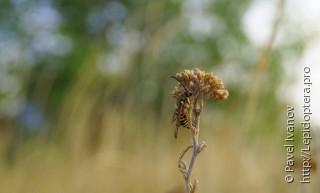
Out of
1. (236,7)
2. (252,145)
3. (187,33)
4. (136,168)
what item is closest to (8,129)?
(136,168)

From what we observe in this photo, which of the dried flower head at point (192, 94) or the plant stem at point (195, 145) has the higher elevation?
the dried flower head at point (192, 94)

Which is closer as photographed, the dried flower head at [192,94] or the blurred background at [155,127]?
the dried flower head at [192,94]

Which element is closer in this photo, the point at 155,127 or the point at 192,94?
the point at 192,94

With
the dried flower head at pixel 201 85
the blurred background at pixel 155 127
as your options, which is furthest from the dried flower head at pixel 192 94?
the blurred background at pixel 155 127

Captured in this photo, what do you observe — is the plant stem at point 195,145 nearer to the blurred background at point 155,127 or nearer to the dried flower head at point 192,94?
the dried flower head at point 192,94

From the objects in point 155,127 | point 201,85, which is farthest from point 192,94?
point 155,127

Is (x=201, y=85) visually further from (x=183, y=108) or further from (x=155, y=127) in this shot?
(x=155, y=127)

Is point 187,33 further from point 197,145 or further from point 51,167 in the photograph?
point 197,145

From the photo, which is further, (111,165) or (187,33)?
(187,33)
